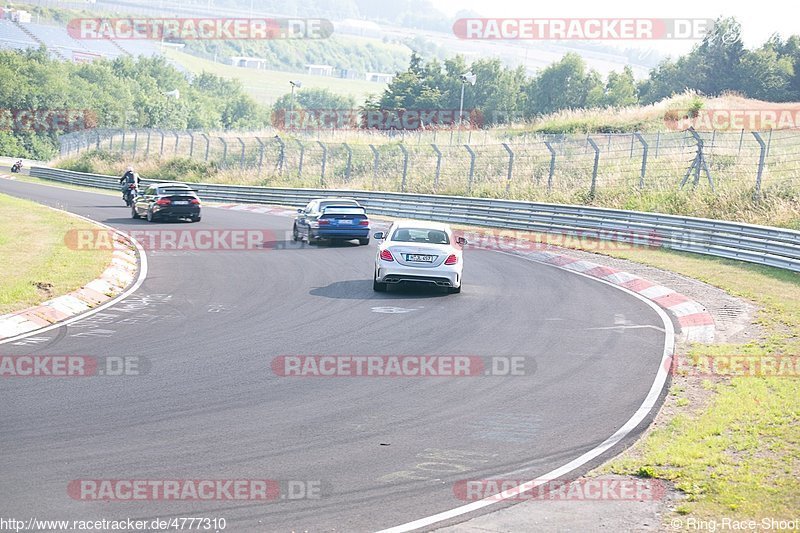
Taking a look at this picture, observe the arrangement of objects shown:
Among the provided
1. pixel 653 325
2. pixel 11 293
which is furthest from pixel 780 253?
pixel 11 293

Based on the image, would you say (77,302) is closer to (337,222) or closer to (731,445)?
(337,222)

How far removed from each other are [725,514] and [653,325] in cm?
864

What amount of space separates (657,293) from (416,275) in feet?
15.2

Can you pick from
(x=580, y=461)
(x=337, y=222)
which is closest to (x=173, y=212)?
(x=337, y=222)

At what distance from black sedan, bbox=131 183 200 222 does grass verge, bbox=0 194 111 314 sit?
3132mm

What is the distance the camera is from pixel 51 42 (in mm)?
150500

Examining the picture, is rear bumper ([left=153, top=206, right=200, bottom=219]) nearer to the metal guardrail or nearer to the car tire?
the metal guardrail

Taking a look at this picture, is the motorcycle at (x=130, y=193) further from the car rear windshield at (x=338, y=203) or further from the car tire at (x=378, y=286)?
the car tire at (x=378, y=286)

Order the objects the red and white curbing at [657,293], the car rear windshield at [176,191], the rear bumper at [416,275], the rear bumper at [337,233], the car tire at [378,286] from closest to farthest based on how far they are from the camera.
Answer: the red and white curbing at [657,293], the rear bumper at [416,275], the car tire at [378,286], the rear bumper at [337,233], the car rear windshield at [176,191]

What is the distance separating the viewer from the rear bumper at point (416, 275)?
17969mm

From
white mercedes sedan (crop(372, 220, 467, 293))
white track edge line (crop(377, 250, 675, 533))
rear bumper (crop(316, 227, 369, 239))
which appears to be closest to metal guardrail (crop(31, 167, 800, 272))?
rear bumper (crop(316, 227, 369, 239))

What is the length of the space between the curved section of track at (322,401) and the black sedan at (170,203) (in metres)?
14.5

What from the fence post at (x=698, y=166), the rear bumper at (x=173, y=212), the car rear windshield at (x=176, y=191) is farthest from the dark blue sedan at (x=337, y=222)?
the fence post at (x=698, y=166)

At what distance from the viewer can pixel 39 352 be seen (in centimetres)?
1235
